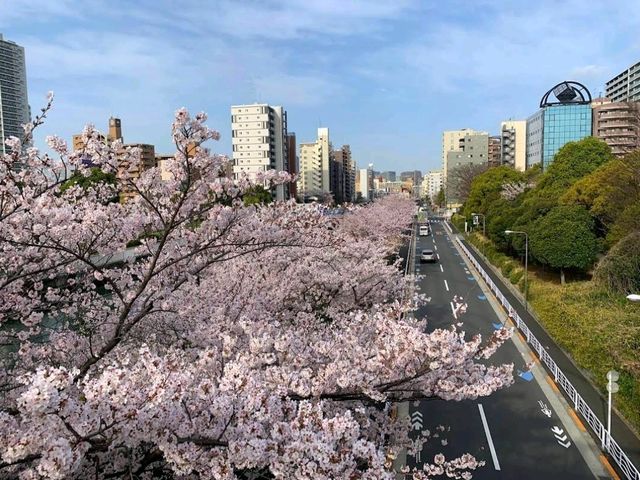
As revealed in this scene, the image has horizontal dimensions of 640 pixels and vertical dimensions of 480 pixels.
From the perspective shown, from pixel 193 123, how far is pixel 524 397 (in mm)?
11943

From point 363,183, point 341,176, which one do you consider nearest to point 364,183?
point 363,183

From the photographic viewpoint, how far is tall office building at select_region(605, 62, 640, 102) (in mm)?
84938

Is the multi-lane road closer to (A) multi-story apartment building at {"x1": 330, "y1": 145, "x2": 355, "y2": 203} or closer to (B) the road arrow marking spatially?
(B) the road arrow marking

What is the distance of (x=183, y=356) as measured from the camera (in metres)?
6.20

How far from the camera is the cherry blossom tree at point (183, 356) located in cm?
347

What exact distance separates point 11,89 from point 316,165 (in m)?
106

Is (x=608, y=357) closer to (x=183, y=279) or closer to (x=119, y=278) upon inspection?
(x=183, y=279)

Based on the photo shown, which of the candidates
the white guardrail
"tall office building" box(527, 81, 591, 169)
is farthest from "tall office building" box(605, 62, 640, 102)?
the white guardrail

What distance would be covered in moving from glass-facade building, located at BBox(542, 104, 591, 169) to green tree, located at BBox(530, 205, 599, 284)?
53.9 meters

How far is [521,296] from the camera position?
78.3ft

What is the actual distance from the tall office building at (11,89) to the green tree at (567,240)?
2211 centimetres

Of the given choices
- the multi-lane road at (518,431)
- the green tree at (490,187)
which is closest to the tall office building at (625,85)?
the green tree at (490,187)

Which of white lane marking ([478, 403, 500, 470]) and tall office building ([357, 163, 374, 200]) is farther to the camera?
tall office building ([357, 163, 374, 200])

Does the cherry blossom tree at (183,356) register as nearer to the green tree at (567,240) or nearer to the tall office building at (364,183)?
the green tree at (567,240)
